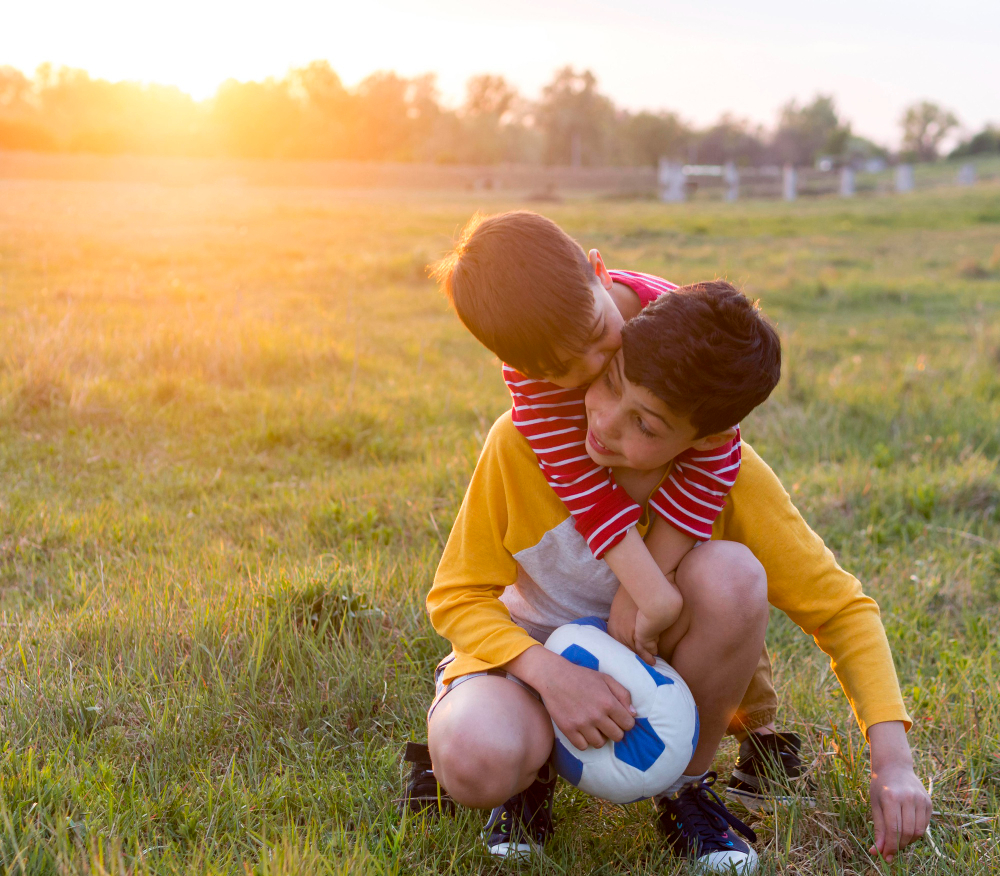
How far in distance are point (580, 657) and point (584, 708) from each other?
0.46ft

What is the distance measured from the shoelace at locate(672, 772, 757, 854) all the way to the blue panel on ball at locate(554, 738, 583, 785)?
288 millimetres

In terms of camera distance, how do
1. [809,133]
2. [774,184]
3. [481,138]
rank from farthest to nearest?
[809,133]
[481,138]
[774,184]

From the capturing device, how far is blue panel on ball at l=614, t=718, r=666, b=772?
185 cm

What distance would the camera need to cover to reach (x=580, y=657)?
1.94 m

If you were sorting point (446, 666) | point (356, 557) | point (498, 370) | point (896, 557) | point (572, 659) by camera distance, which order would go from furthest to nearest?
point (498, 370) → point (896, 557) → point (356, 557) → point (446, 666) → point (572, 659)

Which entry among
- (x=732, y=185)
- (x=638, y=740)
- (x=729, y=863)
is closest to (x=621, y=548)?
(x=638, y=740)

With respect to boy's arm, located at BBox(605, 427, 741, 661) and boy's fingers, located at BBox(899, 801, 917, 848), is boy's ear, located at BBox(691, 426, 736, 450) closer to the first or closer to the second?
boy's arm, located at BBox(605, 427, 741, 661)

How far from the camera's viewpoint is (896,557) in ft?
11.8

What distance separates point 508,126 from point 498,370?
264ft

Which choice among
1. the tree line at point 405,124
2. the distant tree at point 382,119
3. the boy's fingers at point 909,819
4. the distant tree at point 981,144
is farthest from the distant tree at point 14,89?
the boy's fingers at point 909,819

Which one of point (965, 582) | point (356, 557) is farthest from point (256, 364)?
point (965, 582)

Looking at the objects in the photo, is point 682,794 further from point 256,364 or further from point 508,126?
point 508,126

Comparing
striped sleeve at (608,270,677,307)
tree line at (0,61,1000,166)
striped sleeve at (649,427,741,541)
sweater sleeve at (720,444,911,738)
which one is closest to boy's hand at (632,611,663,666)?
striped sleeve at (649,427,741,541)

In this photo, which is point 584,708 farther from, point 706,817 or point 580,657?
point 706,817
